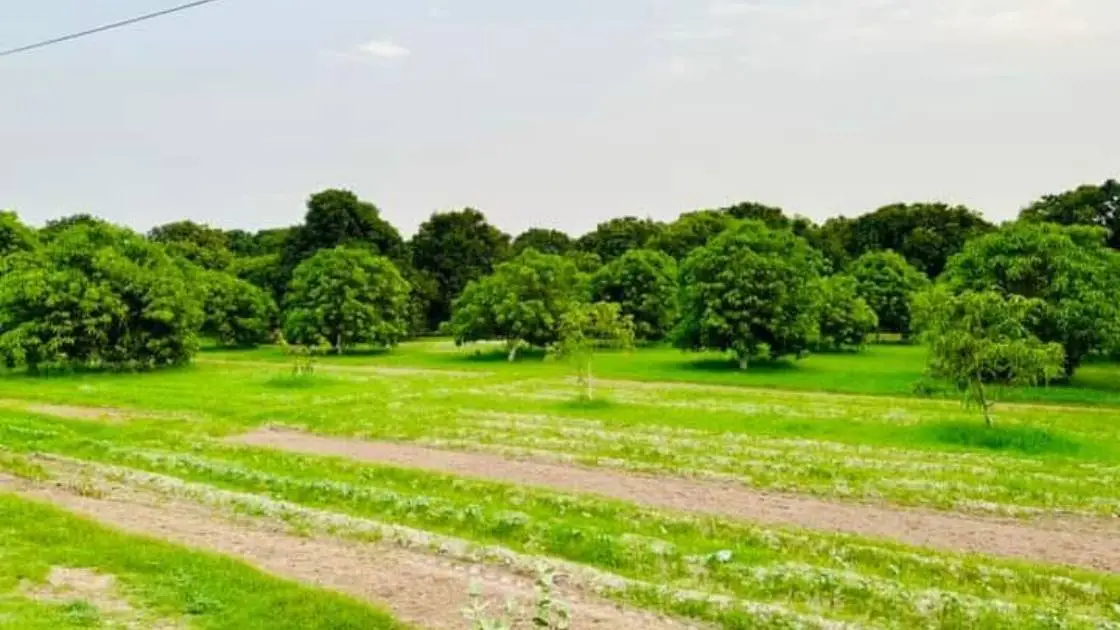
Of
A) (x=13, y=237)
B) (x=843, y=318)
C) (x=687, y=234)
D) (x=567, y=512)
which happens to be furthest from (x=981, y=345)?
(x=687, y=234)

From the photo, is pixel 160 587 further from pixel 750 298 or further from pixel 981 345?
pixel 750 298

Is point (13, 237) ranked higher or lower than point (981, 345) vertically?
higher

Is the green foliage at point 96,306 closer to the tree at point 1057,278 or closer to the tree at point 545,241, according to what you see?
the tree at point 1057,278

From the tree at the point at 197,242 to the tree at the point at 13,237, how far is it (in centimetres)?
2521

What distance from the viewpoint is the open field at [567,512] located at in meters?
11.4

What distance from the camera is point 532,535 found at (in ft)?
48.6

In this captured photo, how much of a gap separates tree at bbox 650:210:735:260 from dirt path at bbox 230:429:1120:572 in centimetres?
7527

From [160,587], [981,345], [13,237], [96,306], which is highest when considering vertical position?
[13,237]

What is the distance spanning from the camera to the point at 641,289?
7562 cm

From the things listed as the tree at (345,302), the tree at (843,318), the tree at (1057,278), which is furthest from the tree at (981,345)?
the tree at (345,302)

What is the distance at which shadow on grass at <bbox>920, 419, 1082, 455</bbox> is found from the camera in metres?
24.4

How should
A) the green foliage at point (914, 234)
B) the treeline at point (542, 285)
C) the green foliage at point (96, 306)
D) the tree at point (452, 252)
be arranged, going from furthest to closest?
the green foliage at point (914, 234), the tree at point (452, 252), the green foliage at point (96, 306), the treeline at point (542, 285)

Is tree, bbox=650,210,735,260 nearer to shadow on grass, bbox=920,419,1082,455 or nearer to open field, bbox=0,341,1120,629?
open field, bbox=0,341,1120,629

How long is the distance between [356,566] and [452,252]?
285 ft
